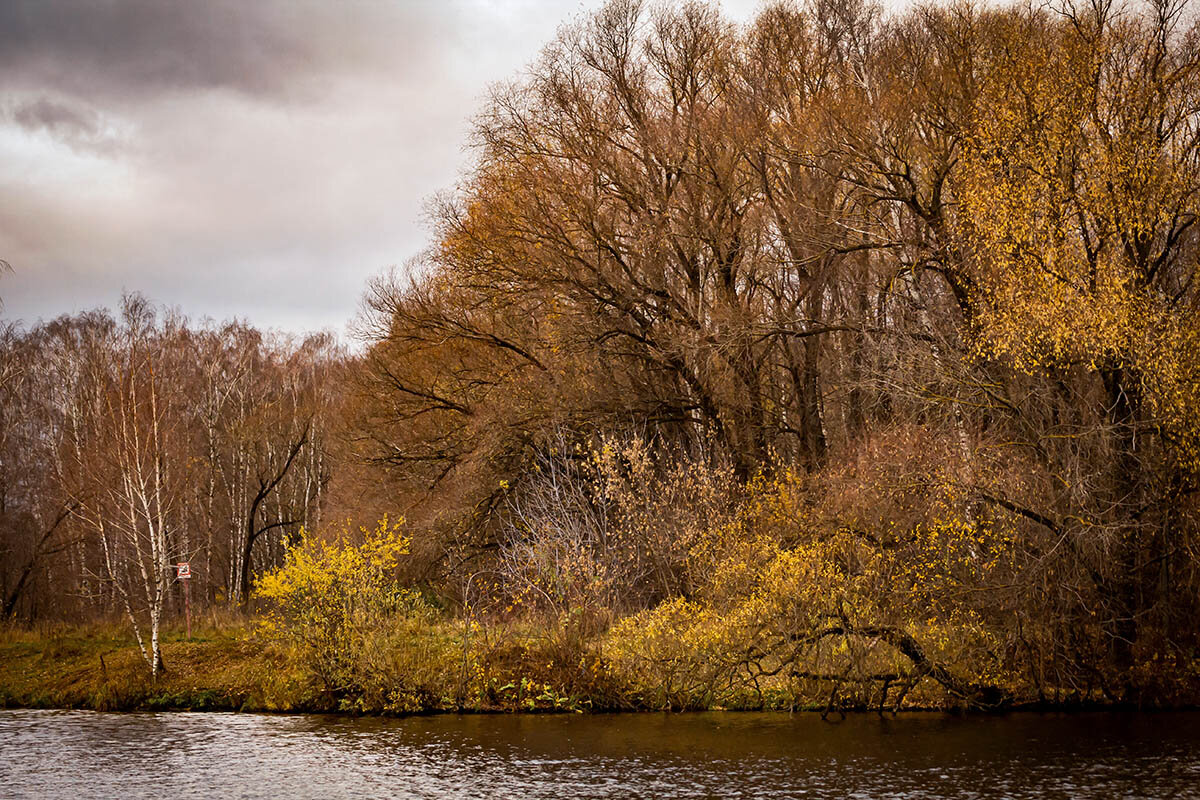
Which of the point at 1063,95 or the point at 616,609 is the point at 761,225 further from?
the point at 616,609

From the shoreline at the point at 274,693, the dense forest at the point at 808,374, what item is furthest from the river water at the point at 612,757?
the dense forest at the point at 808,374

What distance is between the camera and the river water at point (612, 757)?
1336 cm

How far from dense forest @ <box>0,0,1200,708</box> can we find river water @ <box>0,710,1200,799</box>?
60.3 inches

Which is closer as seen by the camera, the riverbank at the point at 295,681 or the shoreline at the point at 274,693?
the shoreline at the point at 274,693

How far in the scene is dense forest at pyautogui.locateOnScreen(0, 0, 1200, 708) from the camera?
18.2 m

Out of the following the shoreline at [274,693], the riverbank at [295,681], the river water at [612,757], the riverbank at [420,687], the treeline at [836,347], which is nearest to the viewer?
the river water at [612,757]

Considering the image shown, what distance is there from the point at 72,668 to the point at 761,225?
1951 centimetres

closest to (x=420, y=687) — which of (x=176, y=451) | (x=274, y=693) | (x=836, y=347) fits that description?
(x=274, y=693)

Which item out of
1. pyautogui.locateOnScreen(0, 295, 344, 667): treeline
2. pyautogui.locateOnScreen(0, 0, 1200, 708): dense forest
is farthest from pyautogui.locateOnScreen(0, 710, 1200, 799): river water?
pyautogui.locateOnScreen(0, 295, 344, 667): treeline

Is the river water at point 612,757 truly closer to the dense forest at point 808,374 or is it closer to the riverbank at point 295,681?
the riverbank at point 295,681

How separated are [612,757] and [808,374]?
568 inches

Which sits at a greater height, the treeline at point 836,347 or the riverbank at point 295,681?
the treeline at point 836,347

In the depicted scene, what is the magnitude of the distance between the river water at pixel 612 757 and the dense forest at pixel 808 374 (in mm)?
1532

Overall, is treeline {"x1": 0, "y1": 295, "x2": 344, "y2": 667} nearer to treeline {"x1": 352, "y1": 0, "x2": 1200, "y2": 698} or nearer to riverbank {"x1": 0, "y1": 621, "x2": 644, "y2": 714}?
riverbank {"x1": 0, "y1": 621, "x2": 644, "y2": 714}
